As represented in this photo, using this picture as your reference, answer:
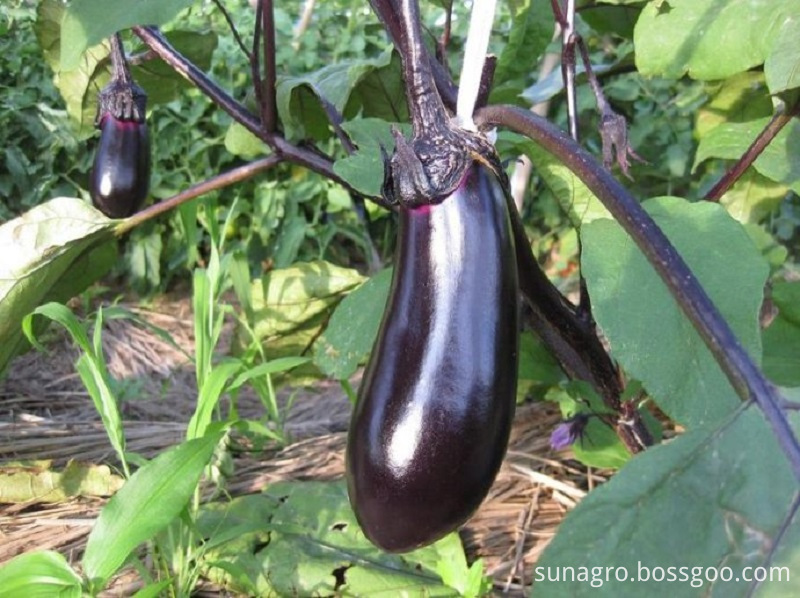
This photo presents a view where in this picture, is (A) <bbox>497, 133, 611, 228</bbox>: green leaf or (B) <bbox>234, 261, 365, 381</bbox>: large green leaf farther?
(B) <bbox>234, 261, 365, 381</bbox>: large green leaf

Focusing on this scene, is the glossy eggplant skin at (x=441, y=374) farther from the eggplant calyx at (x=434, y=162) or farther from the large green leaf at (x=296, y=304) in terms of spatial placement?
the large green leaf at (x=296, y=304)

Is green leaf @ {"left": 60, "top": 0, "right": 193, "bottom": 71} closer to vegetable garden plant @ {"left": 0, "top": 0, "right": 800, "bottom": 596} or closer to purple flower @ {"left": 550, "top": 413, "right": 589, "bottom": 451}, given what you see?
vegetable garden plant @ {"left": 0, "top": 0, "right": 800, "bottom": 596}

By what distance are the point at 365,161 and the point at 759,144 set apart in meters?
0.29

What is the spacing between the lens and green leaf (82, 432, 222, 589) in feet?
1.78

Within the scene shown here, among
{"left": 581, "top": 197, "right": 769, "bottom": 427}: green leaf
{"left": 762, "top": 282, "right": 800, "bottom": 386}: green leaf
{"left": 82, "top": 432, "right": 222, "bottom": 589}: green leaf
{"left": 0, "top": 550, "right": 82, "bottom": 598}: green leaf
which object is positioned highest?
{"left": 581, "top": 197, "right": 769, "bottom": 427}: green leaf

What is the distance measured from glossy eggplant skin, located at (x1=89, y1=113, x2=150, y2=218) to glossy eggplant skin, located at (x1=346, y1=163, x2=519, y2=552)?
2.02ft

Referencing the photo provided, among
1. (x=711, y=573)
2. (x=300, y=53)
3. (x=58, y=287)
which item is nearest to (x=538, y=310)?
(x=711, y=573)

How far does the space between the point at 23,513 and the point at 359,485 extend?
1.89 ft

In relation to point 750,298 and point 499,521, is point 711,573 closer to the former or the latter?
point 750,298

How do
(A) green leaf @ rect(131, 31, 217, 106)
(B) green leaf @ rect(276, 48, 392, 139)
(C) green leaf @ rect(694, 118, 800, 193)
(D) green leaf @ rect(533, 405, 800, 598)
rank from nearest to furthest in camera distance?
(D) green leaf @ rect(533, 405, 800, 598) → (C) green leaf @ rect(694, 118, 800, 193) → (B) green leaf @ rect(276, 48, 392, 139) → (A) green leaf @ rect(131, 31, 217, 106)

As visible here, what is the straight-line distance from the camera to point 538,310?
604 millimetres

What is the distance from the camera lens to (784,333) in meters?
0.73

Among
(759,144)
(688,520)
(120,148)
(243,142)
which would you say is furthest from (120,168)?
(688,520)

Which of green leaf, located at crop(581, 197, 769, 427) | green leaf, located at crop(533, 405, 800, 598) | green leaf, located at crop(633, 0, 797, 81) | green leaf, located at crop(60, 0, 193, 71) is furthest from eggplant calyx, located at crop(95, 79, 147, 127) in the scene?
green leaf, located at crop(533, 405, 800, 598)
